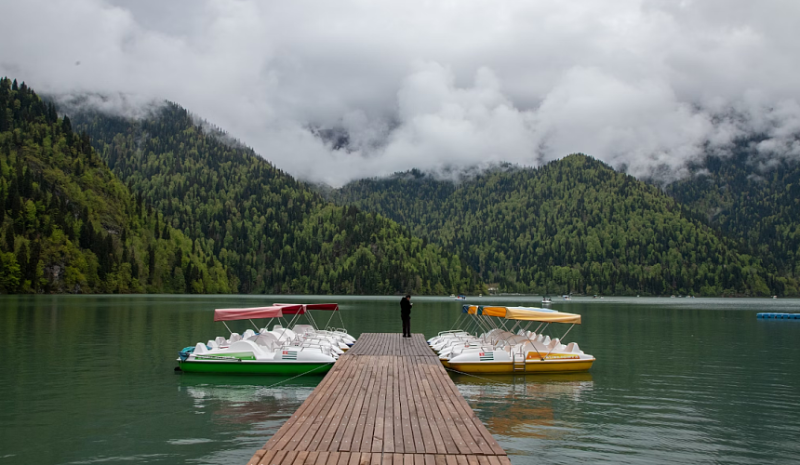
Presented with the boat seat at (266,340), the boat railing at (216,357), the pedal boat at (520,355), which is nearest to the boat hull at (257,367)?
the boat railing at (216,357)

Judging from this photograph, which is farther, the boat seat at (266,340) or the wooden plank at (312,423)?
the boat seat at (266,340)

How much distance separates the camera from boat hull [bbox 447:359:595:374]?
112 ft

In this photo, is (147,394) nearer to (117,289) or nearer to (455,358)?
(455,358)

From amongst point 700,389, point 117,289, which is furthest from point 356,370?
point 117,289

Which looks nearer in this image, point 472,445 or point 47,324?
point 472,445

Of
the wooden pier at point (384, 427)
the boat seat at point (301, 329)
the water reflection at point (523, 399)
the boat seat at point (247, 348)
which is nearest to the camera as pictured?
the wooden pier at point (384, 427)

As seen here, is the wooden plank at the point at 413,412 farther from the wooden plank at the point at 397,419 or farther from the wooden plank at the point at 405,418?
the wooden plank at the point at 397,419

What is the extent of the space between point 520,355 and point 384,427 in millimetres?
20513

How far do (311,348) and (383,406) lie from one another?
16.2m

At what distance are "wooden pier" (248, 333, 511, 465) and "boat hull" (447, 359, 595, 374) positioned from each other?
7621 mm

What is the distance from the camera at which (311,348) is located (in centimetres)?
3453

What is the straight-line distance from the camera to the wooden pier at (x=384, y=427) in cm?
1317

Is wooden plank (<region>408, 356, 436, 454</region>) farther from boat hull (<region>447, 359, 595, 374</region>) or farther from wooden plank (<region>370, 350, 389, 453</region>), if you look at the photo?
boat hull (<region>447, 359, 595, 374</region>)

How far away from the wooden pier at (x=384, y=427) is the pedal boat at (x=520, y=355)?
7.92 metres
